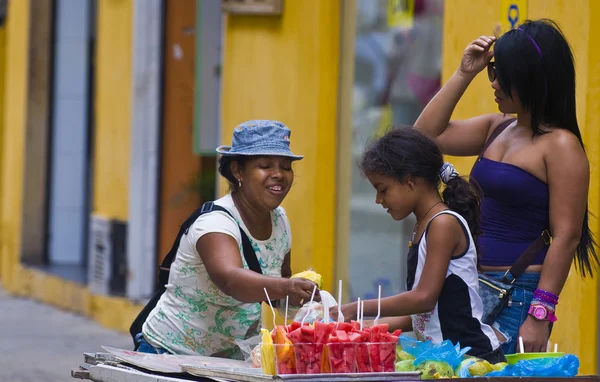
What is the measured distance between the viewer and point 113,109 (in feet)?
33.2

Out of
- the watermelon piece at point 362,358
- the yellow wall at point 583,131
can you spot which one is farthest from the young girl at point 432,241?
the yellow wall at point 583,131

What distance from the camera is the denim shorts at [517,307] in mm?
3602

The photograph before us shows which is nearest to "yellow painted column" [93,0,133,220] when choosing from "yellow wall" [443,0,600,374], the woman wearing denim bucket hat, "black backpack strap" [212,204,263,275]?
"yellow wall" [443,0,600,374]

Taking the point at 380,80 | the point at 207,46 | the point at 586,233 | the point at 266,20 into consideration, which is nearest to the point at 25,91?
the point at 207,46

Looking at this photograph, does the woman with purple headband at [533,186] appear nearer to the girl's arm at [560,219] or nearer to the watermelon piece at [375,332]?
the girl's arm at [560,219]

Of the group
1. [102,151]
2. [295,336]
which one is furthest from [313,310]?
[102,151]

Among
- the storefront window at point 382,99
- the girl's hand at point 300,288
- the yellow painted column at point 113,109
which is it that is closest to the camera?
the girl's hand at point 300,288

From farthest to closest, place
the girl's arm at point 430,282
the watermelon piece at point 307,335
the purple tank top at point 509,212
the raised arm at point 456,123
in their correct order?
1. the raised arm at point 456,123
2. the purple tank top at point 509,212
3. the girl's arm at point 430,282
4. the watermelon piece at point 307,335

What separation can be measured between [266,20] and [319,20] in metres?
0.62

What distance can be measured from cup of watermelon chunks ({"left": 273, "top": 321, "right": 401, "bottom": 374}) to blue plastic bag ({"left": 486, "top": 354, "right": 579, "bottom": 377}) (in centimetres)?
32

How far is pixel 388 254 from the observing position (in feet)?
24.2

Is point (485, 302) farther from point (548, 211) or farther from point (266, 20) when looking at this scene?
point (266, 20)

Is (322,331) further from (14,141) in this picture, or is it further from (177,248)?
(14,141)

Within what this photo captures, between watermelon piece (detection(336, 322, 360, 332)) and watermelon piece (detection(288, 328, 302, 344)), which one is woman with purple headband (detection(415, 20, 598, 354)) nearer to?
watermelon piece (detection(336, 322, 360, 332))
